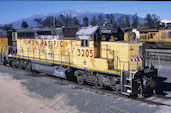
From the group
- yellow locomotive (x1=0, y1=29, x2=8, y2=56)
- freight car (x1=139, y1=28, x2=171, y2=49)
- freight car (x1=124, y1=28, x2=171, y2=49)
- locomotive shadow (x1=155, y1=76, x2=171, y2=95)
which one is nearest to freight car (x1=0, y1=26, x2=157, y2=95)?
locomotive shadow (x1=155, y1=76, x2=171, y2=95)

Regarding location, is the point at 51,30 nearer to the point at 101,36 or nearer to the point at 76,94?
the point at 101,36

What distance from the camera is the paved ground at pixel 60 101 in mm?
7645

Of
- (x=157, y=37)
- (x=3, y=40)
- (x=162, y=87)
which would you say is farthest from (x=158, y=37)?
(x=3, y=40)

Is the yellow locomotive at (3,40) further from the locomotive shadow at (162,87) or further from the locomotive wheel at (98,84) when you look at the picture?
the locomotive shadow at (162,87)

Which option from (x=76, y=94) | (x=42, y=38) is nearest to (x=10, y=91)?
(x=76, y=94)

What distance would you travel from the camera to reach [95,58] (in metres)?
9.88

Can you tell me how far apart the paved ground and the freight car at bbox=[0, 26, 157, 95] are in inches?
32.8

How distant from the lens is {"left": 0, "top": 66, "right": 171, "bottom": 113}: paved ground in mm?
7645

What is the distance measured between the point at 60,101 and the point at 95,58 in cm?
281

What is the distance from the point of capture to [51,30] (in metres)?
12.8

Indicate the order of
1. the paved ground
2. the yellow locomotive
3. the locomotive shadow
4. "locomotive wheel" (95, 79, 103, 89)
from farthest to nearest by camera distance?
1. the yellow locomotive
2. the locomotive shadow
3. "locomotive wheel" (95, 79, 103, 89)
4. the paved ground

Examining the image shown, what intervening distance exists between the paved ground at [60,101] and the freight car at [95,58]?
83 centimetres

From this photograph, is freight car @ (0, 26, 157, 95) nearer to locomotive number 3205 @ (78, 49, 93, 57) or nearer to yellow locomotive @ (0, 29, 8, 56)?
locomotive number 3205 @ (78, 49, 93, 57)

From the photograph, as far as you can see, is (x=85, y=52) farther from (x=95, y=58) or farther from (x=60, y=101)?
(x=60, y=101)
